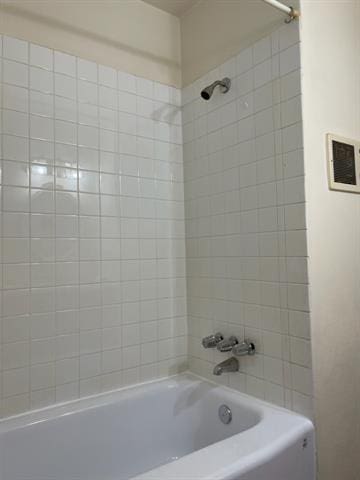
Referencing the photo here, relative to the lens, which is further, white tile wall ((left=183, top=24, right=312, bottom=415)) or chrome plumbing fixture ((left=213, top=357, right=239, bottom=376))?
chrome plumbing fixture ((left=213, top=357, right=239, bottom=376))

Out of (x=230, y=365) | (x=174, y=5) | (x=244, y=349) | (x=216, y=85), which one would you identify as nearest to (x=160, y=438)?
(x=230, y=365)

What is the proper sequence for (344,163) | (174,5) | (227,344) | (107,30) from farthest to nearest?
(174,5), (107,30), (227,344), (344,163)

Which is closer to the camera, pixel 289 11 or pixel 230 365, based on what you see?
pixel 289 11

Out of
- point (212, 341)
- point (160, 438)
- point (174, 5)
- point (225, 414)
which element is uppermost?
point (174, 5)

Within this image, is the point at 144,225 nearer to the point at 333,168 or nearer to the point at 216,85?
the point at 216,85

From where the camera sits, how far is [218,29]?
179cm

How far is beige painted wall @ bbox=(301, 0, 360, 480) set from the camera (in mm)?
1375

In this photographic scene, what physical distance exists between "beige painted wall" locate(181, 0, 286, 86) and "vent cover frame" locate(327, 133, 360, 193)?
21.7 inches

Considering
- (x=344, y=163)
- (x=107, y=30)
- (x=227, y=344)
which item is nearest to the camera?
(x=344, y=163)

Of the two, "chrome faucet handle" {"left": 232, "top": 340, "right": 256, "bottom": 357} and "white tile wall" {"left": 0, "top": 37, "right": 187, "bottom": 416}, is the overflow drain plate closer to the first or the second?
"chrome faucet handle" {"left": 232, "top": 340, "right": 256, "bottom": 357}

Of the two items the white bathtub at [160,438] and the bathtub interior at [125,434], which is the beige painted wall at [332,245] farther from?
the bathtub interior at [125,434]

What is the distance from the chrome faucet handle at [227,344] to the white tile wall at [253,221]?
1.8 inches

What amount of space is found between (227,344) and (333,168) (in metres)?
0.91

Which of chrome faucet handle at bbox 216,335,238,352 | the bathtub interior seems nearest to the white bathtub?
the bathtub interior
